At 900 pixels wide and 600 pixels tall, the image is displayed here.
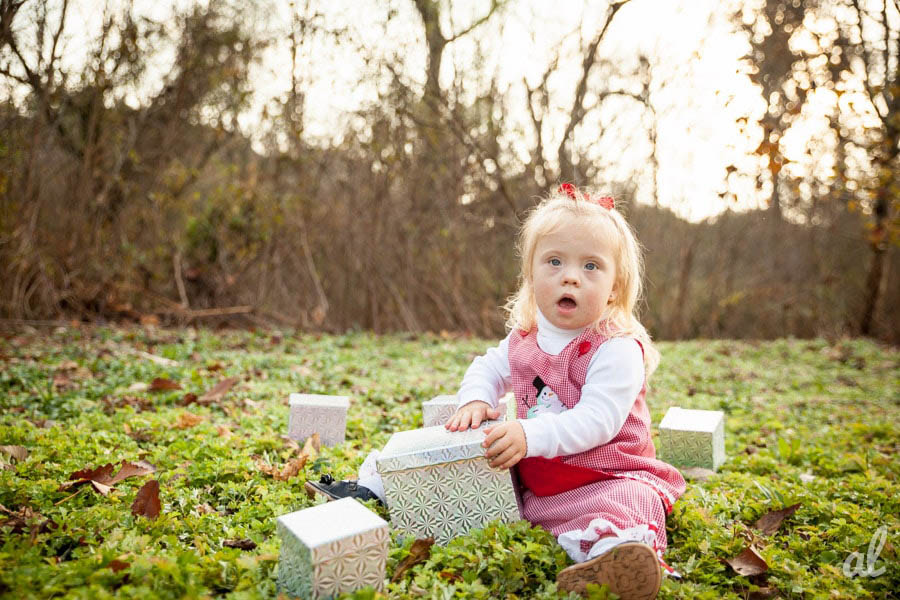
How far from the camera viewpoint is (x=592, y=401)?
2.32 metres

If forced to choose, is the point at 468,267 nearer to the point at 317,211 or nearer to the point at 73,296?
the point at 317,211

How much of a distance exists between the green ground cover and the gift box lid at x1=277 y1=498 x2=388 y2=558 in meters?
0.19

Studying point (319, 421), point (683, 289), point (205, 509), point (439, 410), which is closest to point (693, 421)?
point (439, 410)

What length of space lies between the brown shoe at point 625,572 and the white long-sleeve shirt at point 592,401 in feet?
1.32

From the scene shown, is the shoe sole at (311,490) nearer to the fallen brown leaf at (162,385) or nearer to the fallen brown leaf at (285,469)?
the fallen brown leaf at (285,469)

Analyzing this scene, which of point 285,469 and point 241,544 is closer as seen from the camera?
point 241,544

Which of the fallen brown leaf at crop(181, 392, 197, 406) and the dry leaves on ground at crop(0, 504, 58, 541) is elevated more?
the dry leaves on ground at crop(0, 504, 58, 541)

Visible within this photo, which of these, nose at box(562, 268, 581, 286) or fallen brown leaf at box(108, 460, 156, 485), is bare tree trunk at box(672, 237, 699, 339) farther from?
fallen brown leaf at box(108, 460, 156, 485)

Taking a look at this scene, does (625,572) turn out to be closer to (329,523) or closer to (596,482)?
(596,482)

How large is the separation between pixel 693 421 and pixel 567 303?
1.38 m

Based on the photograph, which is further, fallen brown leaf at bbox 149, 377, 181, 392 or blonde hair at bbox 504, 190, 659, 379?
fallen brown leaf at bbox 149, 377, 181, 392

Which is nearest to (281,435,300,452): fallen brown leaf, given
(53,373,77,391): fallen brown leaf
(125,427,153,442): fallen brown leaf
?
(125,427,153,442): fallen brown leaf
